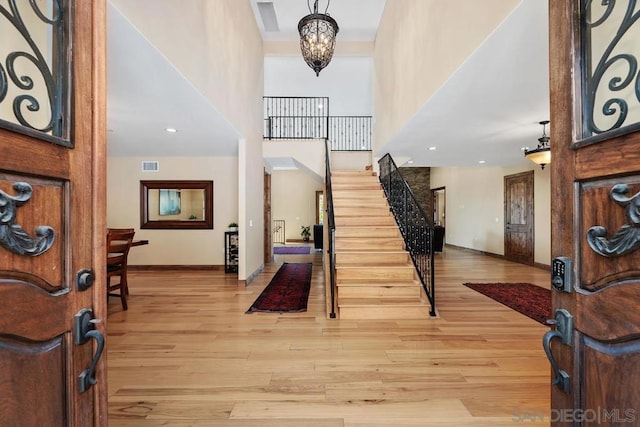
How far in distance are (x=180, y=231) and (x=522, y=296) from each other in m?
6.60

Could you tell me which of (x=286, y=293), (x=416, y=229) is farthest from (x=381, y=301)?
(x=286, y=293)

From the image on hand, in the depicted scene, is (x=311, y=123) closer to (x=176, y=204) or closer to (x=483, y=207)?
(x=176, y=204)

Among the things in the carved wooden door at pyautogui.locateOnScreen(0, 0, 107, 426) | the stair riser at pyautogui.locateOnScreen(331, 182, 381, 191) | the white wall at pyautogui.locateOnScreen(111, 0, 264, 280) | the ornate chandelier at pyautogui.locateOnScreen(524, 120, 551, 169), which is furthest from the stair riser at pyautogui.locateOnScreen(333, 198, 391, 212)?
the carved wooden door at pyautogui.locateOnScreen(0, 0, 107, 426)

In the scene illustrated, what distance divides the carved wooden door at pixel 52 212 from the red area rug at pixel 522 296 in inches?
166

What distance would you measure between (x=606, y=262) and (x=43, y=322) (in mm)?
1469

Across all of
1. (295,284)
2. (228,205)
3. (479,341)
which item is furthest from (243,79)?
(479,341)

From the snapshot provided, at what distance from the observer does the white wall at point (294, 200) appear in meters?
13.9

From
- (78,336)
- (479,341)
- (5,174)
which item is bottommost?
(479,341)

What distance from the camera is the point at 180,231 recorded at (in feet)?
22.7

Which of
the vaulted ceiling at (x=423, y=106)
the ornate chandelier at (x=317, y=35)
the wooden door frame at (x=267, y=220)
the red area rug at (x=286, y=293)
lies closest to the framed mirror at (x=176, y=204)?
the vaulted ceiling at (x=423, y=106)

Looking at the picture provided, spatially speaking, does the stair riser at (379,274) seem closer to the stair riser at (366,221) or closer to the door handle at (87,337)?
the stair riser at (366,221)

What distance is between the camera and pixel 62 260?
854 millimetres

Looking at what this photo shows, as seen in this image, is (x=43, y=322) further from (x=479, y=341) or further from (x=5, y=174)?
(x=479, y=341)

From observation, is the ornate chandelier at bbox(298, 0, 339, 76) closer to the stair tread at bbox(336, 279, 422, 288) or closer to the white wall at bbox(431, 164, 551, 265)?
the stair tread at bbox(336, 279, 422, 288)
